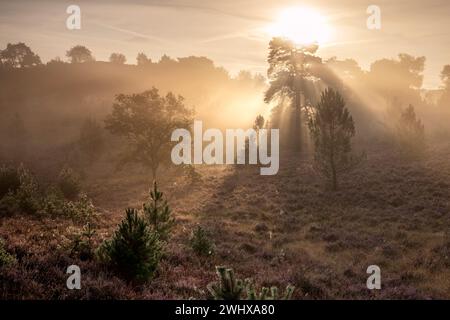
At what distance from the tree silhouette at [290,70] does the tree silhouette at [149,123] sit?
1496 centimetres

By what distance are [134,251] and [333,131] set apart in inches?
817

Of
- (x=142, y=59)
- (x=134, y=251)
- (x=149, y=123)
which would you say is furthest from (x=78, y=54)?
(x=134, y=251)

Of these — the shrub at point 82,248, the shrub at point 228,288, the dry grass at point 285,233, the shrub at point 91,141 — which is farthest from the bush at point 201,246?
the shrub at point 91,141

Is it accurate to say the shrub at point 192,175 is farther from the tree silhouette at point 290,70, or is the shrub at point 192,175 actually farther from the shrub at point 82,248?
the shrub at point 82,248

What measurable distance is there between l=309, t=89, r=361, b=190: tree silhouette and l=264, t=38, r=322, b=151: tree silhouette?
17.2 meters

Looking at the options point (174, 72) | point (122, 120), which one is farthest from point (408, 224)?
point (174, 72)

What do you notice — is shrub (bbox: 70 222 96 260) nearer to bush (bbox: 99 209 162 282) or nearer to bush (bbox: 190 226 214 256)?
bush (bbox: 99 209 162 282)

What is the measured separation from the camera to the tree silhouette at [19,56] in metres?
98.0

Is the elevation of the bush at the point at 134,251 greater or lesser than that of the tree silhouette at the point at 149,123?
lesser

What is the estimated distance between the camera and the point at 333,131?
2753 centimetres

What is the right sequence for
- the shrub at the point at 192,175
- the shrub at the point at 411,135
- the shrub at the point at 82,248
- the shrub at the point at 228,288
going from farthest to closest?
1. the shrub at the point at 411,135
2. the shrub at the point at 192,175
3. the shrub at the point at 82,248
4. the shrub at the point at 228,288

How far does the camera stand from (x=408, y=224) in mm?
20703

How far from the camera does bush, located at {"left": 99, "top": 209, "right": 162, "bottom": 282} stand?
33.2 ft
